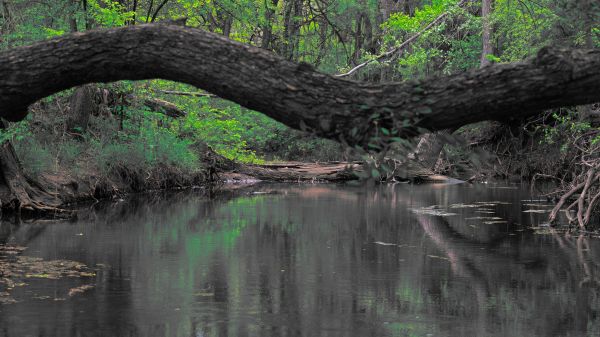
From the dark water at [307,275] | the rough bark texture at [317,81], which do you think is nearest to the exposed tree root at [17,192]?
the dark water at [307,275]

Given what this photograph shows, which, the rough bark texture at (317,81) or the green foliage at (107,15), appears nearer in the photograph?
the rough bark texture at (317,81)

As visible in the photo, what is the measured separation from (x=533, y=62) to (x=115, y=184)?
641 inches

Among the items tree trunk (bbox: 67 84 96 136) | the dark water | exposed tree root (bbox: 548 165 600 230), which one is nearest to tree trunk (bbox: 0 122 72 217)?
the dark water

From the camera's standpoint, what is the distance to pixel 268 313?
27.0 feet

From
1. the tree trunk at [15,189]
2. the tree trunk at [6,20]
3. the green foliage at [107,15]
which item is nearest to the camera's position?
the tree trunk at [15,189]

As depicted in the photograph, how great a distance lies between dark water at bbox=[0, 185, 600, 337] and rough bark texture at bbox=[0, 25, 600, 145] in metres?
2.48

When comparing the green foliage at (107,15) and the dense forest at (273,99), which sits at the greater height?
the green foliage at (107,15)

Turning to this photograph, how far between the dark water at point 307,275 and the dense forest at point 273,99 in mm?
1356

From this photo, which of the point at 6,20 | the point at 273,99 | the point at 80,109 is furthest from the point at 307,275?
the point at 80,109

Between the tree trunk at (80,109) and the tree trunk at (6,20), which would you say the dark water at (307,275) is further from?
the tree trunk at (6,20)

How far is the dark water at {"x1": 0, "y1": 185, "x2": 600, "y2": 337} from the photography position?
7809 mm

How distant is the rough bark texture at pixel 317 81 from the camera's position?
3.26 m

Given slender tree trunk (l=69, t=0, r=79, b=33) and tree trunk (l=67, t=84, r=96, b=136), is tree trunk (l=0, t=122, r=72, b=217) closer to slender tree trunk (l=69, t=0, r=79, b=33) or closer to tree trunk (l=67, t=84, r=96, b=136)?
slender tree trunk (l=69, t=0, r=79, b=33)

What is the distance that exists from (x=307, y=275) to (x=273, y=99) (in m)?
6.96
